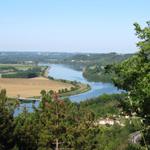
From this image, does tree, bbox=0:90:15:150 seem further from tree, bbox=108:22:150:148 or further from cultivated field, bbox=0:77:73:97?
cultivated field, bbox=0:77:73:97

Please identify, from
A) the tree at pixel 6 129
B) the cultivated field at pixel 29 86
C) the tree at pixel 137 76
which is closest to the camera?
the tree at pixel 137 76

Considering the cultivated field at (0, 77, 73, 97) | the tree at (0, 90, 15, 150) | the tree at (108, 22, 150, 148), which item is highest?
the tree at (108, 22, 150, 148)

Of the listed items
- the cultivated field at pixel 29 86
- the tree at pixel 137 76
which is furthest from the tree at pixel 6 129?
the cultivated field at pixel 29 86

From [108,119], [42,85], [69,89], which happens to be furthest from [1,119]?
[42,85]

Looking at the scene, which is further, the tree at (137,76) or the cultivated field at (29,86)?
the cultivated field at (29,86)

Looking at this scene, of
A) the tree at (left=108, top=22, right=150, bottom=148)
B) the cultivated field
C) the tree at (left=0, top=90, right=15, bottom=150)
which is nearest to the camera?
the tree at (left=108, top=22, right=150, bottom=148)

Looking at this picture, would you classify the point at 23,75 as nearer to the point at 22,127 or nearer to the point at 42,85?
the point at 42,85

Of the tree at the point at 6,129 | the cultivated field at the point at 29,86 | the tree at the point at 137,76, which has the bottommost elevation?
the cultivated field at the point at 29,86

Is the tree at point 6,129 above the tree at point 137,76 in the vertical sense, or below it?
below

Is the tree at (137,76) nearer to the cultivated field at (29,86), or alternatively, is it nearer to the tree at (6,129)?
the tree at (6,129)

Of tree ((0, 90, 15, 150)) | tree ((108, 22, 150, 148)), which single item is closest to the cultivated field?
tree ((0, 90, 15, 150))
